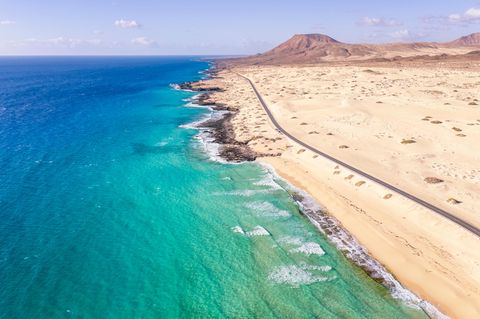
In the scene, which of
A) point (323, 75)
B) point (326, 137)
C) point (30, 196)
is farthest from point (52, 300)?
point (323, 75)

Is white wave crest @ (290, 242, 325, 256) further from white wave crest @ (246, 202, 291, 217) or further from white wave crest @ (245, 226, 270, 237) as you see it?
white wave crest @ (246, 202, 291, 217)

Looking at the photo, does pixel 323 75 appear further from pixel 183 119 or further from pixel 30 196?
pixel 30 196

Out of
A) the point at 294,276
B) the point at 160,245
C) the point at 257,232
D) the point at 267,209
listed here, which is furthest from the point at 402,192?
the point at 160,245

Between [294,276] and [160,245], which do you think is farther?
[160,245]

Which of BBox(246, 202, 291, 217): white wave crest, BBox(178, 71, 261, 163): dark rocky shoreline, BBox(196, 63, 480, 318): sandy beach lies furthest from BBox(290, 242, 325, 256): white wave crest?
BBox(178, 71, 261, 163): dark rocky shoreline

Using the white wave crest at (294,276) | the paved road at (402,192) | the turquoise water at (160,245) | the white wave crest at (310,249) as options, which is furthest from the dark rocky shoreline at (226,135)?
the white wave crest at (294,276)

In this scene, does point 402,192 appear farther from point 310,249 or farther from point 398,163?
point 310,249
